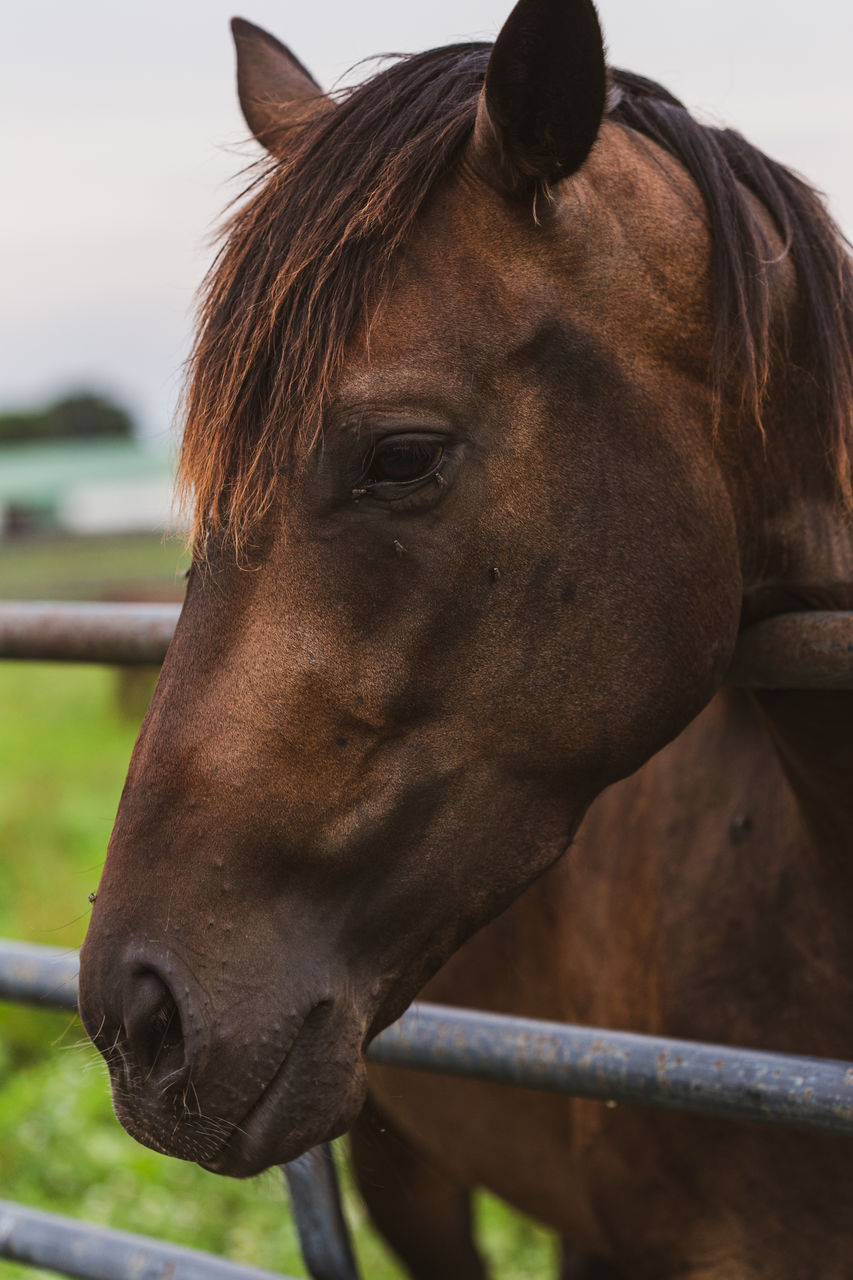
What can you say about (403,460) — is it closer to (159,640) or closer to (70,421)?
(159,640)

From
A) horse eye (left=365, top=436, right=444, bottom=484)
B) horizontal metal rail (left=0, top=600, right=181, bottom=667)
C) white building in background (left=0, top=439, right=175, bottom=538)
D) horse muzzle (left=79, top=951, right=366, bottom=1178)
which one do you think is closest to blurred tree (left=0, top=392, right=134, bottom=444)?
white building in background (left=0, top=439, right=175, bottom=538)

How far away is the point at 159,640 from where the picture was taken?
190 centimetres

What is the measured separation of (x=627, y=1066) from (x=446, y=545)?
2.16 feet

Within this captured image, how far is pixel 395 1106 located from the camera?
8.96 feet

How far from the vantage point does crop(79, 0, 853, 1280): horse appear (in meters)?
1.25

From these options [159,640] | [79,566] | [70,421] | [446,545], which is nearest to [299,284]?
[446,545]

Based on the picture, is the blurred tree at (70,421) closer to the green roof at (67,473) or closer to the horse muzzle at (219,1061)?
the green roof at (67,473)

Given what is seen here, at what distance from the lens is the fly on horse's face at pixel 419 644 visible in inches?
48.8

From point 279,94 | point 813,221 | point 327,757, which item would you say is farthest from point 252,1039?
point 279,94

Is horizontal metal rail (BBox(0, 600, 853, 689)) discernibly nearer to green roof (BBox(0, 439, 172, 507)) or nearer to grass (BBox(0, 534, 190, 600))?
grass (BBox(0, 534, 190, 600))

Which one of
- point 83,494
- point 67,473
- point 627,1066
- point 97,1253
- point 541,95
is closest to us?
point 541,95

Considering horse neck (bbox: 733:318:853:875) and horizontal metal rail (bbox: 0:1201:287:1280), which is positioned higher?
horse neck (bbox: 733:318:853:875)

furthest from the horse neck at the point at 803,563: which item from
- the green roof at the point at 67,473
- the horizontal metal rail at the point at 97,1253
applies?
the green roof at the point at 67,473

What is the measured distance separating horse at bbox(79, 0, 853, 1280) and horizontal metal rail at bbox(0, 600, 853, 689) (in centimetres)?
8
